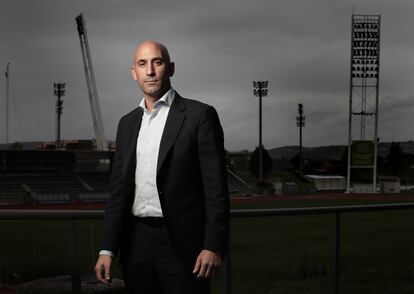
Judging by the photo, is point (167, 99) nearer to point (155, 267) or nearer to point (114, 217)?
point (114, 217)

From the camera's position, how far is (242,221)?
3.62m

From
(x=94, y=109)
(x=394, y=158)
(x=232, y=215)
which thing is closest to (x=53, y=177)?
(x=94, y=109)

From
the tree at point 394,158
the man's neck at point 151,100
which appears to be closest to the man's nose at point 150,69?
the man's neck at point 151,100

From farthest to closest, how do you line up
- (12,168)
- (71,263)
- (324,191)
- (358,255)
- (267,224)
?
(324,191) < (12,168) < (358,255) < (267,224) < (71,263)

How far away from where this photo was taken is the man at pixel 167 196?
7.76 ft

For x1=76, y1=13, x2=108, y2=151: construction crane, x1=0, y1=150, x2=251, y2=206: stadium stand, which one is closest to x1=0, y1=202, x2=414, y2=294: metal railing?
x1=0, y1=150, x2=251, y2=206: stadium stand

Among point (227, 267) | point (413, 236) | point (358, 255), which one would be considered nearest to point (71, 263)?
point (227, 267)

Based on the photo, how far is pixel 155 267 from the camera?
245 cm

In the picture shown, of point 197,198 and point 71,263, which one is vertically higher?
point 197,198

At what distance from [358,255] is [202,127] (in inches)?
95.5

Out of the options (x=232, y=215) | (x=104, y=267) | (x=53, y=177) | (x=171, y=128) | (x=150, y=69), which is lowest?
(x=53, y=177)

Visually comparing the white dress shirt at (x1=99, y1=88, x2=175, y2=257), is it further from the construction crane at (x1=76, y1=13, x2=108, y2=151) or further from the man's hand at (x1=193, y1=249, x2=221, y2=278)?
the construction crane at (x1=76, y1=13, x2=108, y2=151)

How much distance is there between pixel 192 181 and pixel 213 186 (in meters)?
0.11

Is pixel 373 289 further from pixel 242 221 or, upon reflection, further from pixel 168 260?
pixel 168 260
